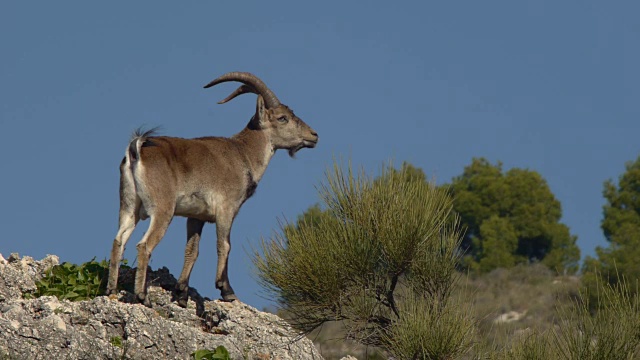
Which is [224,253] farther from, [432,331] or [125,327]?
[432,331]

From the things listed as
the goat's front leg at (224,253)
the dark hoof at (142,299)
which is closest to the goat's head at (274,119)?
the goat's front leg at (224,253)

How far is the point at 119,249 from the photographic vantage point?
16.4 m

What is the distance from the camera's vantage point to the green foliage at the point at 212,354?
15.6 m

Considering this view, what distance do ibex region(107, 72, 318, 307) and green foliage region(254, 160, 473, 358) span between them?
1164mm

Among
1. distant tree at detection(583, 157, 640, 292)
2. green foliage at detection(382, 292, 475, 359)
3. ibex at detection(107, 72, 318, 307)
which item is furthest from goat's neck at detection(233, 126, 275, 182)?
distant tree at detection(583, 157, 640, 292)

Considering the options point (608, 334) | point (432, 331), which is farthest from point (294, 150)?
point (608, 334)

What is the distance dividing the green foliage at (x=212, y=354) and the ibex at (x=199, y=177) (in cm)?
133

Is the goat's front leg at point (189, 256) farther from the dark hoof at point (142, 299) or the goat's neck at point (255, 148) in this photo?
the goat's neck at point (255, 148)

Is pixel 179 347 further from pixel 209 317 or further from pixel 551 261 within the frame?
pixel 551 261

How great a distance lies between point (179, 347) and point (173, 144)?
3.31 metres

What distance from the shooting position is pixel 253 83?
62.1 feet

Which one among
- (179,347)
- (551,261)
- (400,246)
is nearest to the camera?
(179,347)

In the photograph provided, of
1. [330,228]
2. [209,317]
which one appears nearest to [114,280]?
[209,317]

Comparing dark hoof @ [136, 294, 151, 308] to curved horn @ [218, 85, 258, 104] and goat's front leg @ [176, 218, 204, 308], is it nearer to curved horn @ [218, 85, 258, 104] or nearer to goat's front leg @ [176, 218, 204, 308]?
goat's front leg @ [176, 218, 204, 308]
